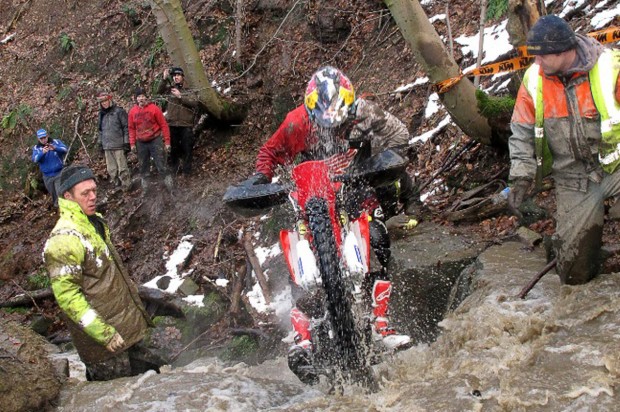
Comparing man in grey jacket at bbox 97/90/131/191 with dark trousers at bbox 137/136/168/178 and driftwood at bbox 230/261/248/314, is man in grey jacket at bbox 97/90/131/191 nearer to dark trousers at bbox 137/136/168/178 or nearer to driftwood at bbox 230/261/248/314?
dark trousers at bbox 137/136/168/178

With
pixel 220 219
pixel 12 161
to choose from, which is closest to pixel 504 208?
pixel 220 219

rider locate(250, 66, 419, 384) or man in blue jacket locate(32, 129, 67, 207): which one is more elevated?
man in blue jacket locate(32, 129, 67, 207)

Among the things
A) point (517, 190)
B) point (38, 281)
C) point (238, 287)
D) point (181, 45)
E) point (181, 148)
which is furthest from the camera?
point (181, 148)

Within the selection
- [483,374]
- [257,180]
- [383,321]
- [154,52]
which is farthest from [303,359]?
[154,52]

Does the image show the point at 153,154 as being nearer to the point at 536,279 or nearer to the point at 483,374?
the point at 536,279

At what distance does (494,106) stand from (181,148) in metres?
7.91

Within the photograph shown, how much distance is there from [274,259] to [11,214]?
29.1 ft

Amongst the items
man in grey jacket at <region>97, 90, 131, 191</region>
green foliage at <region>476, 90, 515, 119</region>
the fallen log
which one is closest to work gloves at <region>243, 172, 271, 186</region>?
green foliage at <region>476, 90, 515, 119</region>

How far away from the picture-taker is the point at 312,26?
1373cm

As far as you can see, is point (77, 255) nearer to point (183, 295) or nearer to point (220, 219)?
point (183, 295)

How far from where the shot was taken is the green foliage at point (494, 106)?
7.34 meters

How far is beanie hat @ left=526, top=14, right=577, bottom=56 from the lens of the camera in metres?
4.19

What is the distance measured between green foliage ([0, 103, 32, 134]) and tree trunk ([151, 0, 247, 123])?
6.76 meters

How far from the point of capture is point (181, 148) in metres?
13.4
